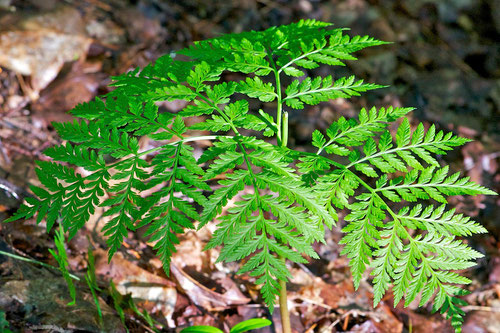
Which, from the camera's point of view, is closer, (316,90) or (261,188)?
(261,188)

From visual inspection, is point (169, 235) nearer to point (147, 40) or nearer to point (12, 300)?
point (12, 300)

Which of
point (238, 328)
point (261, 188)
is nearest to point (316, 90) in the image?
point (261, 188)

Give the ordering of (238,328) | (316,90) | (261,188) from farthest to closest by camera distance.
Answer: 1. (238,328)
2. (316,90)
3. (261,188)

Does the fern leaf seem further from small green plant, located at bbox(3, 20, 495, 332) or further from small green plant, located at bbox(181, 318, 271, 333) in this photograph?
small green plant, located at bbox(181, 318, 271, 333)

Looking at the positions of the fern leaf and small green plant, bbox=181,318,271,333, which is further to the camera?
small green plant, bbox=181,318,271,333

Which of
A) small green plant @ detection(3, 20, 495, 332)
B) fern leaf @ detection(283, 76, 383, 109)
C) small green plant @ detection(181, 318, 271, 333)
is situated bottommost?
small green plant @ detection(181, 318, 271, 333)

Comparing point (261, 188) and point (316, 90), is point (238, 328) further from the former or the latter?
point (316, 90)

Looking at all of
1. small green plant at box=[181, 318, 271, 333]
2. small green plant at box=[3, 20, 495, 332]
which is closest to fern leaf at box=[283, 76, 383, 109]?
small green plant at box=[3, 20, 495, 332]

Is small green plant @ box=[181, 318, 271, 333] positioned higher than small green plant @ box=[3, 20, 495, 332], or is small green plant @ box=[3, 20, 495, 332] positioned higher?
small green plant @ box=[3, 20, 495, 332]

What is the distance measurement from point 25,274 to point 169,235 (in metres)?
1.30

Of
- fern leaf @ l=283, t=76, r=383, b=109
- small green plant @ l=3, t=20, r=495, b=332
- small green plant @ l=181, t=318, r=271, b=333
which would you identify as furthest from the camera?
small green plant @ l=181, t=318, r=271, b=333

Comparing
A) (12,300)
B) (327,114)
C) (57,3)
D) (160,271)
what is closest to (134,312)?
(160,271)

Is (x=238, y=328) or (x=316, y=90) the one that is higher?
(x=316, y=90)

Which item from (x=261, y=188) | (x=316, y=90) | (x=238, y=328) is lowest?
(x=238, y=328)
